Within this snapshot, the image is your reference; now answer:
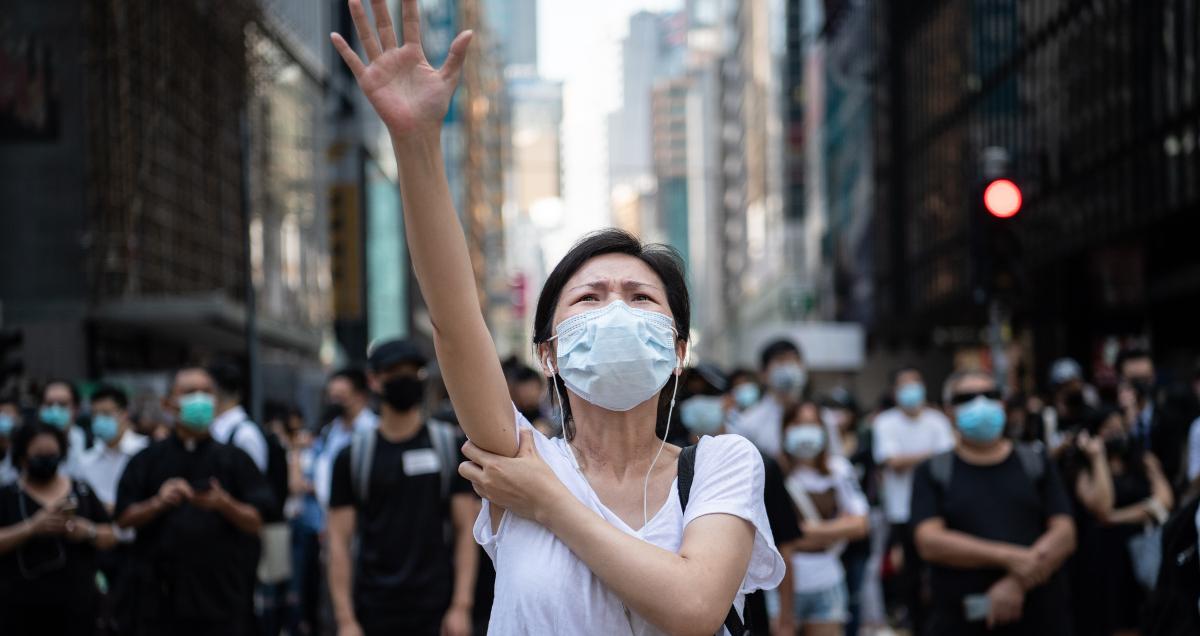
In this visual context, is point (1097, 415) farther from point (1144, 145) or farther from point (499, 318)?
point (499, 318)

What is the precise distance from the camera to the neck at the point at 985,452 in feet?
22.7

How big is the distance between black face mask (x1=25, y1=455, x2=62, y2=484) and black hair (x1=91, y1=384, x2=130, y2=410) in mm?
2712

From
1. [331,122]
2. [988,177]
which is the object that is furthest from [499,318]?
[988,177]

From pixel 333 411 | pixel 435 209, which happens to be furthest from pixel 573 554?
pixel 333 411

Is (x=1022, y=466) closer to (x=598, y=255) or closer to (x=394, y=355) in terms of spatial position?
(x=394, y=355)

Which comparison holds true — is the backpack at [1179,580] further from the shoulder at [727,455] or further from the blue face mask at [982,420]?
the shoulder at [727,455]

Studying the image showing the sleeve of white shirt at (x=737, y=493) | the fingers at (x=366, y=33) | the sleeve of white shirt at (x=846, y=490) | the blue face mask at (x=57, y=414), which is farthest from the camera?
the blue face mask at (x=57, y=414)

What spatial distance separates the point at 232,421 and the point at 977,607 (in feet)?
16.7

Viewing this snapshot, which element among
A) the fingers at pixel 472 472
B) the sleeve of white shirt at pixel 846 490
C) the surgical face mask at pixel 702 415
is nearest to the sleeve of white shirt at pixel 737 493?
the fingers at pixel 472 472

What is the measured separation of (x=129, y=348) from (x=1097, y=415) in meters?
25.5

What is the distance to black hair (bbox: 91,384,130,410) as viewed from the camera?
11359 millimetres

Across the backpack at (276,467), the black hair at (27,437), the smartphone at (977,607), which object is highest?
the black hair at (27,437)

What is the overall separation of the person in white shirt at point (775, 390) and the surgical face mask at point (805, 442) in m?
0.52

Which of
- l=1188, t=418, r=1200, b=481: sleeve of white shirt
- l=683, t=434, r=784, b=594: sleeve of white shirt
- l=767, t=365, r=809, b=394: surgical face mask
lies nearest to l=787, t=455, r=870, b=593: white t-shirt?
l=767, t=365, r=809, b=394: surgical face mask
